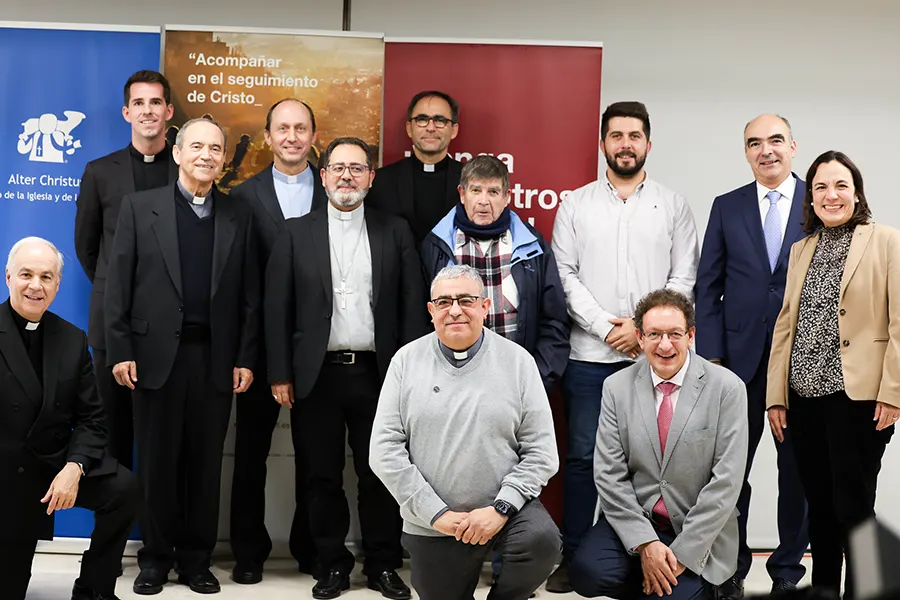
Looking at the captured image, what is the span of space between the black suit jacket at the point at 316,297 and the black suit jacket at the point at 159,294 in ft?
0.44

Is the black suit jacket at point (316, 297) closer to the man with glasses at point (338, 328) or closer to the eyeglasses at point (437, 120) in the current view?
the man with glasses at point (338, 328)

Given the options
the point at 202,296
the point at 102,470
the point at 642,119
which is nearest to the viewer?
the point at 102,470

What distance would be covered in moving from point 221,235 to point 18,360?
2.92 feet

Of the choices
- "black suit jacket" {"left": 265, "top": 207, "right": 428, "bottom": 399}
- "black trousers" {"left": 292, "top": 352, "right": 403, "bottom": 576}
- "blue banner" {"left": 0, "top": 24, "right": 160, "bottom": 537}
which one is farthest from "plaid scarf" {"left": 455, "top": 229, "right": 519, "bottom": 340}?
"blue banner" {"left": 0, "top": 24, "right": 160, "bottom": 537}

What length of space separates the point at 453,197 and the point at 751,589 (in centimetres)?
202

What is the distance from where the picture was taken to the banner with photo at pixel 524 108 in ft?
15.1

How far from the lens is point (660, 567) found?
3.22m

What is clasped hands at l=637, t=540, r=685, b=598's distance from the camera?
10.6 ft

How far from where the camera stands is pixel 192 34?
14.8ft

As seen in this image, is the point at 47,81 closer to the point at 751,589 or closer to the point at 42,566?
the point at 42,566

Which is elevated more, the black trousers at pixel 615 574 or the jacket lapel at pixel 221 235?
the jacket lapel at pixel 221 235

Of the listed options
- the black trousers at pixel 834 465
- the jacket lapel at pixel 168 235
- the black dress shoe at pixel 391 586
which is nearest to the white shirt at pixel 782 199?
the black trousers at pixel 834 465

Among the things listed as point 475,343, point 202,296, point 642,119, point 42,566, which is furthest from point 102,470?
point 642,119

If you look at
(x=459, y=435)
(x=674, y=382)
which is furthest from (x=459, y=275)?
(x=674, y=382)
